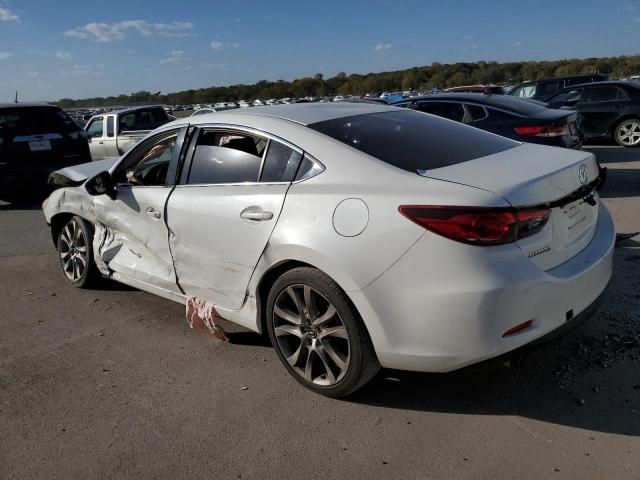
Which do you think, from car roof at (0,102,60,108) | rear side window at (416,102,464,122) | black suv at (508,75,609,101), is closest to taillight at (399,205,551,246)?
rear side window at (416,102,464,122)

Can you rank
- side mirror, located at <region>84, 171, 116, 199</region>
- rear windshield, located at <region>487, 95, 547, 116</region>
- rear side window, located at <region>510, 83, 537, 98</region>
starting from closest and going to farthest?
side mirror, located at <region>84, 171, 116, 199</region> < rear windshield, located at <region>487, 95, 547, 116</region> < rear side window, located at <region>510, 83, 537, 98</region>

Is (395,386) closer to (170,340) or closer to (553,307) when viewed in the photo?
(553,307)

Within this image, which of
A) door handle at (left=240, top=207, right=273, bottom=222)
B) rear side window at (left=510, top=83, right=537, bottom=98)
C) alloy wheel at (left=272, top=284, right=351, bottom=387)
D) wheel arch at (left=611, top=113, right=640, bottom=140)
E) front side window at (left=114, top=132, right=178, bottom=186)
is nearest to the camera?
alloy wheel at (left=272, top=284, right=351, bottom=387)

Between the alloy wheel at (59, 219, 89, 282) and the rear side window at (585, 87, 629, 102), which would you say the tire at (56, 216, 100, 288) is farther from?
the rear side window at (585, 87, 629, 102)

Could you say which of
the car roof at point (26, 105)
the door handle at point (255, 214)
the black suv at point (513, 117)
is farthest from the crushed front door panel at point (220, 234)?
the car roof at point (26, 105)

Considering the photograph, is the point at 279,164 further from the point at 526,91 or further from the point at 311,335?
the point at 526,91

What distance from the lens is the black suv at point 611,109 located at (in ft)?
39.6

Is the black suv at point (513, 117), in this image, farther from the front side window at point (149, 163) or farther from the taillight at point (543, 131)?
the front side window at point (149, 163)

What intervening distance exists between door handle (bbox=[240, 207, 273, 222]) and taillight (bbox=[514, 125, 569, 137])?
17.5 ft

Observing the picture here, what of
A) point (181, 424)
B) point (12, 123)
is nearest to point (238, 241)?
point (181, 424)

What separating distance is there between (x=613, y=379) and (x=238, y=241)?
2230mm

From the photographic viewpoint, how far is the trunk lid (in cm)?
263

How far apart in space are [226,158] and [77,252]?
2210mm

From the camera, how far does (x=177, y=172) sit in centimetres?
384
